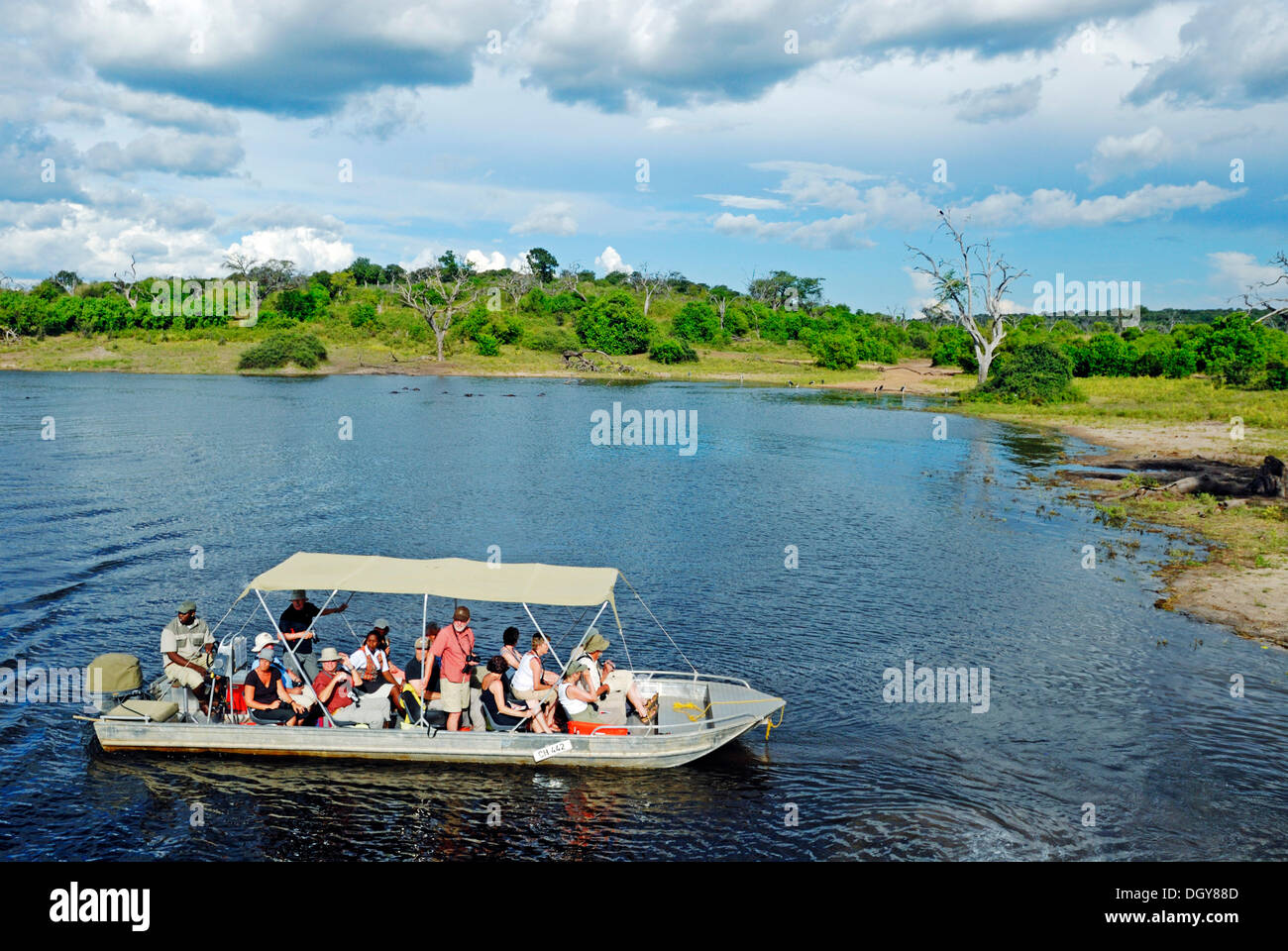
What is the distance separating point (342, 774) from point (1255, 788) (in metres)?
16.0

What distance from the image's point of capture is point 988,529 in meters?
35.9

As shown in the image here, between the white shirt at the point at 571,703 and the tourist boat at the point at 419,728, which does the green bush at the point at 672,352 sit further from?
the white shirt at the point at 571,703

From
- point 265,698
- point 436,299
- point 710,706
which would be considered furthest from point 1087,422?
point 436,299

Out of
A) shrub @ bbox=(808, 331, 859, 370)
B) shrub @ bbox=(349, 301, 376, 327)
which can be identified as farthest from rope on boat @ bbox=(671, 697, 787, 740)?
shrub @ bbox=(349, 301, 376, 327)

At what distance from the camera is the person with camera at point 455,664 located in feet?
54.9

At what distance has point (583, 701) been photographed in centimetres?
1717

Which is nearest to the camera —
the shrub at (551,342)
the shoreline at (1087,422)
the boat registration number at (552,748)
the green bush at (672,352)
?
the boat registration number at (552,748)

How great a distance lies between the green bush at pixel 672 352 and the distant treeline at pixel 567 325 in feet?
0.50

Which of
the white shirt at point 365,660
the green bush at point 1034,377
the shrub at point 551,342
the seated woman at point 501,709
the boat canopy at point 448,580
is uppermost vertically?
the shrub at point 551,342

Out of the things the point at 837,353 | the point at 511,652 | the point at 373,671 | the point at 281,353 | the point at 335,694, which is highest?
the point at 837,353

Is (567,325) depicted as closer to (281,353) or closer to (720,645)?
(281,353)

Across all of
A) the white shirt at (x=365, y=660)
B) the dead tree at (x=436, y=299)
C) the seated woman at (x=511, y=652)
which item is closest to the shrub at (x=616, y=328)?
the dead tree at (x=436, y=299)

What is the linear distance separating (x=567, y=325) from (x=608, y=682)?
118907 millimetres
